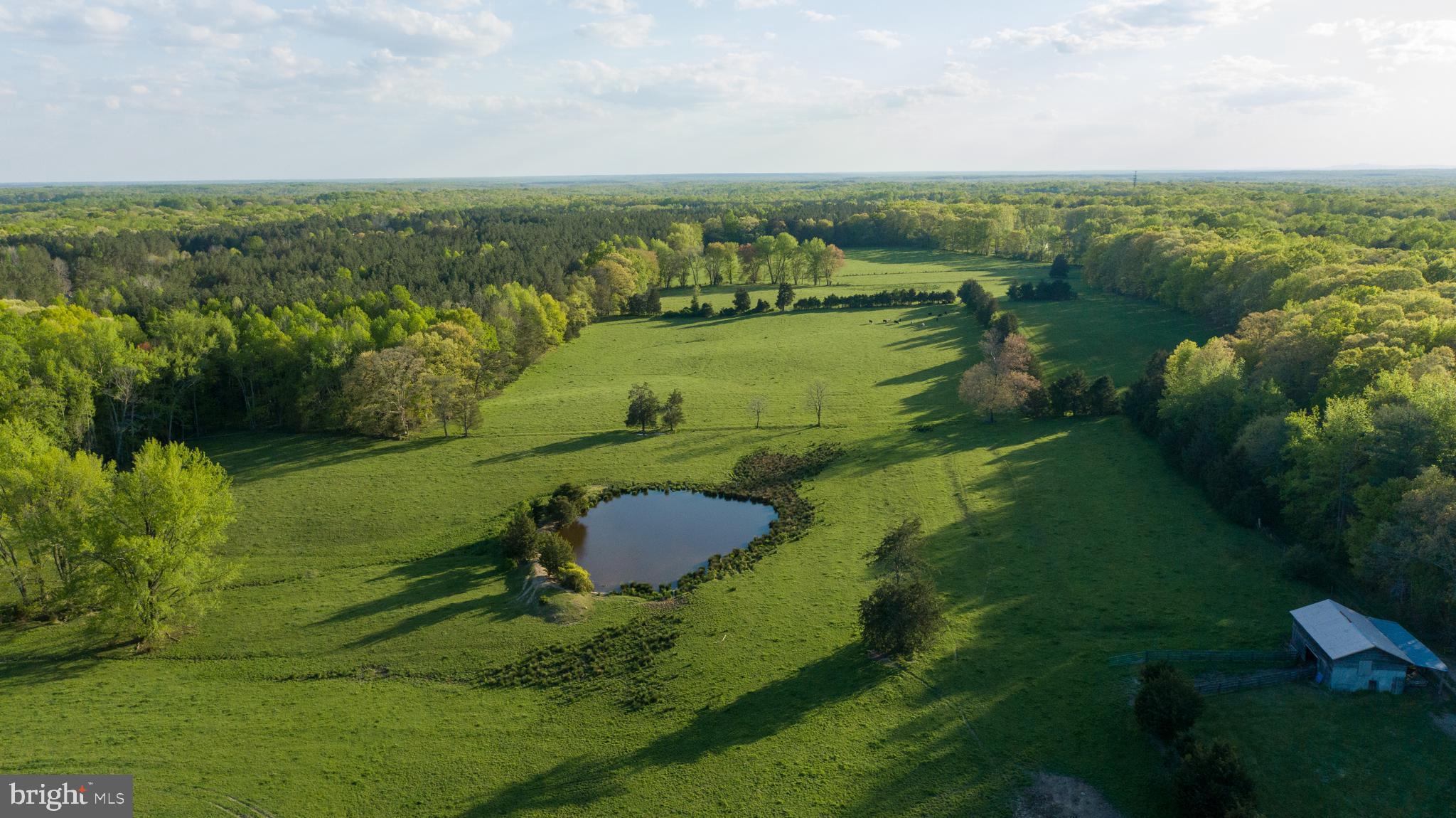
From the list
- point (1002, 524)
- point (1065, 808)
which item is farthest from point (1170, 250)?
point (1065, 808)

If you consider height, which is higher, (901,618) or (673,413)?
(673,413)

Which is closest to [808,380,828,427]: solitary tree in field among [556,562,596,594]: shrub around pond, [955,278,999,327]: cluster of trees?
[556,562,596,594]: shrub around pond

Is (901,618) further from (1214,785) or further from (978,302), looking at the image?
(978,302)

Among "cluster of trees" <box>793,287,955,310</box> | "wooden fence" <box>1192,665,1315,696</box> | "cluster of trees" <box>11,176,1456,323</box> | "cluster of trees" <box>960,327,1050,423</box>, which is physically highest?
"cluster of trees" <box>11,176,1456,323</box>

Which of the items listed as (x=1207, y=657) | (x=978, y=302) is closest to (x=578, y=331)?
(x=978, y=302)

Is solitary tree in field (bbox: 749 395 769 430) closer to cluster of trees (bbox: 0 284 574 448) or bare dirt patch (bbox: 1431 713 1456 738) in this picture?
cluster of trees (bbox: 0 284 574 448)

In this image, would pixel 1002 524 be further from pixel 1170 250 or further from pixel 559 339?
pixel 1170 250
